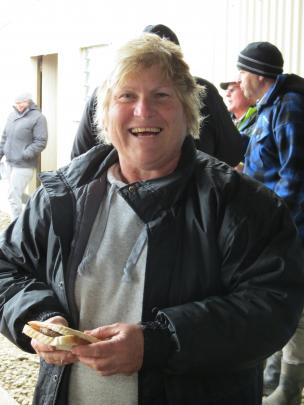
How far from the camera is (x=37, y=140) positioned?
7.25m

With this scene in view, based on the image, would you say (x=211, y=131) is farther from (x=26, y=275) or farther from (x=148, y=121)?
(x=26, y=275)

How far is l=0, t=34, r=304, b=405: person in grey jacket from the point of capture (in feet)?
4.50

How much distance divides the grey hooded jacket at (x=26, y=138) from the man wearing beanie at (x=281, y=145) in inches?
183

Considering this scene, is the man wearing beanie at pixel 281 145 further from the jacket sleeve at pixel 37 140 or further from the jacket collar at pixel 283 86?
the jacket sleeve at pixel 37 140

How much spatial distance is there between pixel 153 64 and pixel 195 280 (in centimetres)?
64

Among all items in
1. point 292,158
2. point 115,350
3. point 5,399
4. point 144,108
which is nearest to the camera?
point 115,350

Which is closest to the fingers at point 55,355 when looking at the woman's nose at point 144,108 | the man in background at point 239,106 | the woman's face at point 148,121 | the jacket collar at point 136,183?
the jacket collar at point 136,183

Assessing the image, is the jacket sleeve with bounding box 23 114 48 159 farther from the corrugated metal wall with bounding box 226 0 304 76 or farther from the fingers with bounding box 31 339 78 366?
the fingers with bounding box 31 339 78 366

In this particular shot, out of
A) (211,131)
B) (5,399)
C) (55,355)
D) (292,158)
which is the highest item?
(211,131)

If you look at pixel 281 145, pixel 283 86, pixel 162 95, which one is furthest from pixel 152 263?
pixel 283 86

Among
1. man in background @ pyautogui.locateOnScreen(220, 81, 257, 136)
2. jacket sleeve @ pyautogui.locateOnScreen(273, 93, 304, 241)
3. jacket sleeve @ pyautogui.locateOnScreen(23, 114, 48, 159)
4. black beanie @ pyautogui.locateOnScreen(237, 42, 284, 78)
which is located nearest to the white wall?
jacket sleeve @ pyautogui.locateOnScreen(23, 114, 48, 159)

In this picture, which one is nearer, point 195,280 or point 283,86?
point 195,280

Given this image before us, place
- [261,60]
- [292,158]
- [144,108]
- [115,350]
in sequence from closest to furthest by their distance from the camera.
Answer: [115,350] → [144,108] → [292,158] → [261,60]

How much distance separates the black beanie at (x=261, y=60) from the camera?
3.00m
